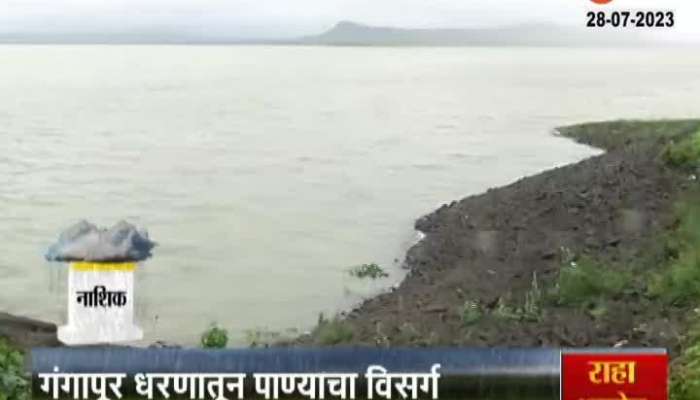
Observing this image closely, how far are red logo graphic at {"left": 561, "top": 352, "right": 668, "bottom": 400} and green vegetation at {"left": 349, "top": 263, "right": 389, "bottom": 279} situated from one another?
1517 mm

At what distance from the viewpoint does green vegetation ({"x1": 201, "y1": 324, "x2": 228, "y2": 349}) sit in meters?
3.99

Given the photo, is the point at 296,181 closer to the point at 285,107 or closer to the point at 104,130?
the point at 285,107

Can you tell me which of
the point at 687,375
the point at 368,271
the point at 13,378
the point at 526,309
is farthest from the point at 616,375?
the point at 13,378

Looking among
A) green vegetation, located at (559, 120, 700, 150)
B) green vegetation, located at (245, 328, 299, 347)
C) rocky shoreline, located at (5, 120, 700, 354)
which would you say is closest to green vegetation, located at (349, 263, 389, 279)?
rocky shoreline, located at (5, 120, 700, 354)

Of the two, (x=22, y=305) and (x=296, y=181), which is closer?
(x=22, y=305)

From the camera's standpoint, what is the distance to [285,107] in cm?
482

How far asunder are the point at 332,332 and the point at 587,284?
1.26m

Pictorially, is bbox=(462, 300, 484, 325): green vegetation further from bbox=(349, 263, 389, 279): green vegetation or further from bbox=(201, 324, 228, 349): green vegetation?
bbox=(201, 324, 228, 349): green vegetation

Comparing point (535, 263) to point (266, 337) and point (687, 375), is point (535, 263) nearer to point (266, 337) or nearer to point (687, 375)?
point (687, 375)

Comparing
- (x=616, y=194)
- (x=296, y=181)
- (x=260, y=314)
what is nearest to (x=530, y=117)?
(x=616, y=194)

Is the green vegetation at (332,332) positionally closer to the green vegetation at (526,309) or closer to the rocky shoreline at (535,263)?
the rocky shoreline at (535,263)

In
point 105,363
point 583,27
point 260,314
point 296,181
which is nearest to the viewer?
point 105,363

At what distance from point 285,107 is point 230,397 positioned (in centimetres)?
164

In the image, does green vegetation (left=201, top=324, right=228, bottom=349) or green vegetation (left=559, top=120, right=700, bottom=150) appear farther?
green vegetation (left=559, top=120, right=700, bottom=150)
